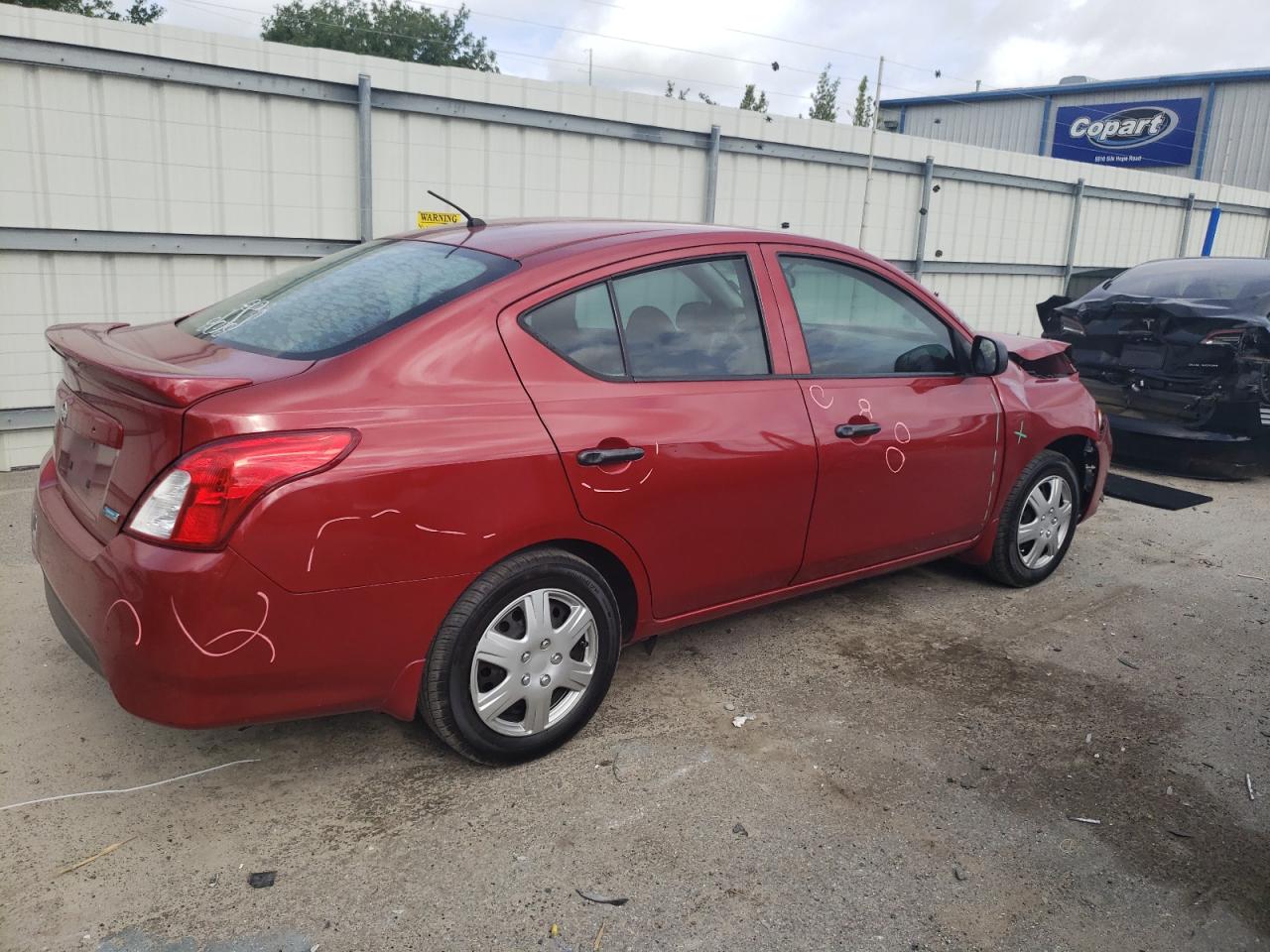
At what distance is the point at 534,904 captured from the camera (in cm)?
247

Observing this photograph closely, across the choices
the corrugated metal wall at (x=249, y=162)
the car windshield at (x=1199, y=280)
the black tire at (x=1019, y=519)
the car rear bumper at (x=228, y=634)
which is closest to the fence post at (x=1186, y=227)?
the corrugated metal wall at (x=249, y=162)

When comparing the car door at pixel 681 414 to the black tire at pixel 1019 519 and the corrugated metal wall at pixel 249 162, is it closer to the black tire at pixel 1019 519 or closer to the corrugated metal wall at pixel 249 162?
the black tire at pixel 1019 519

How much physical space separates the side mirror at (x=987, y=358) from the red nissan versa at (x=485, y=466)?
0.07 m

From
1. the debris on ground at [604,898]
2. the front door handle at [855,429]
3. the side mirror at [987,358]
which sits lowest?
the debris on ground at [604,898]

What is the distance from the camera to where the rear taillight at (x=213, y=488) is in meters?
2.40

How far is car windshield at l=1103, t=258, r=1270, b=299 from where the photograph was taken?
23.2 ft

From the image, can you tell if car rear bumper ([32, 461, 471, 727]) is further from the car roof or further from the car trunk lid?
the car roof

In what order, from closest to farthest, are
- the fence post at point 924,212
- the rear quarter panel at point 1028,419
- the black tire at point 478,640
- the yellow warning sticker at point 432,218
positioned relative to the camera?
the black tire at point 478,640, the rear quarter panel at point 1028,419, the yellow warning sticker at point 432,218, the fence post at point 924,212

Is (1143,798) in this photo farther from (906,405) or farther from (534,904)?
(534,904)

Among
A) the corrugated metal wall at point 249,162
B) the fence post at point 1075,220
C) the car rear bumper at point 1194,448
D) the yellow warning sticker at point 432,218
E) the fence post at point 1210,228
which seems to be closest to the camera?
the corrugated metal wall at point 249,162

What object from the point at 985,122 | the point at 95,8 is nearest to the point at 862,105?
the point at 985,122

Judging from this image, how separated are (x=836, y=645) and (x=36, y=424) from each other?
5.39 m

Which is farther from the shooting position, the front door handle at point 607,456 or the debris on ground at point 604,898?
the front door handle at point 607,456

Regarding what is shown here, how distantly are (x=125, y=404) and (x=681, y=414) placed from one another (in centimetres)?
160
